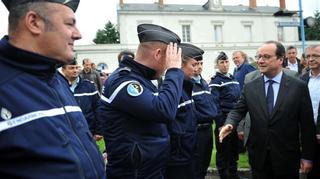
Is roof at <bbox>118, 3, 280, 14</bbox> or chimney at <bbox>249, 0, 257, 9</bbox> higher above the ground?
chimney at <bbox>249, 0, 257, 9</bbox>

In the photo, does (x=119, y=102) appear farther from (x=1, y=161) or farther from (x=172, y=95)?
(x=1, y=161)

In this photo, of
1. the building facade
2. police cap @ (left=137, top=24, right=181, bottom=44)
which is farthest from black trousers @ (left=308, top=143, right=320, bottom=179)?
the building facade

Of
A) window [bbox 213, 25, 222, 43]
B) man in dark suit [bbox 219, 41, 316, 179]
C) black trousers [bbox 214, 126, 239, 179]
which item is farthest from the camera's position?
window [bbox 213, 25, 222, 43]

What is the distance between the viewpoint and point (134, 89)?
310 cm

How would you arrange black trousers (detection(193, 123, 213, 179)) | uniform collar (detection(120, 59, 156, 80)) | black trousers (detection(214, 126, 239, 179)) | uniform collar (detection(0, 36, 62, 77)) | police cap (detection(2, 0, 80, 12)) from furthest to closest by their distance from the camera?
black trousers (detection(214, 126, 239, 179))
black trousers (detection(193, 123, 213, 179))
uniform collar (detection(120, 59, 156, 80))
police cap (detection(2, 0, 80, 12))
uniform collar (detection(0, 36, 62, 77))

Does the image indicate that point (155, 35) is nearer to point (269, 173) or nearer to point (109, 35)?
point (269, 173)

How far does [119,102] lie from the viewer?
314 centimetres

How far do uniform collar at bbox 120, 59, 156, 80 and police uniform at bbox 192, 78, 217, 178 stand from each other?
2.21 metres

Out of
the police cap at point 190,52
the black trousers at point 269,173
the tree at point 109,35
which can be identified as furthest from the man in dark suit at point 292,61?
the tree at point 109,35

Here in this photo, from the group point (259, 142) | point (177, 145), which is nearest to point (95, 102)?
point (177, 145)

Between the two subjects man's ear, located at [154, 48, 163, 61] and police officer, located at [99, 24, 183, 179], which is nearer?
police officer, located at [99, 24, 183, 179]

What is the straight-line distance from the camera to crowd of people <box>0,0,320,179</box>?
189 centimetres

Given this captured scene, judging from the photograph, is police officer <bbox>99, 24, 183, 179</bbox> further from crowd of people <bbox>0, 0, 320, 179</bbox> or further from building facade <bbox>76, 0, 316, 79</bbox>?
building facade <bbox>76, 0, 316, 79</bbox>

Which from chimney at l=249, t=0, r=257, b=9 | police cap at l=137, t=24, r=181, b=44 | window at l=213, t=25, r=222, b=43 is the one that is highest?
chimney at l=249, t=0, r=257, b=9
